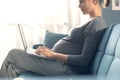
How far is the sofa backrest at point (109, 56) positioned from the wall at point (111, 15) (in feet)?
1.46

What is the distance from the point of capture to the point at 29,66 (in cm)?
192

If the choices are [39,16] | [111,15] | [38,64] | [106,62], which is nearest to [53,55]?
[38,64]

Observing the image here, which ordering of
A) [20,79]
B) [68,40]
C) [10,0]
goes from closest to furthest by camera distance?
[20,79]
[68,40]
[10,0]

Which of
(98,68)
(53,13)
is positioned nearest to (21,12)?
(53,13)

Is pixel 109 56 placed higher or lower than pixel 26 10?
lower

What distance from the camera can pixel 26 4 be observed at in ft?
10.5

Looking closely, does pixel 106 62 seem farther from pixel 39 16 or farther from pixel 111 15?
pixel 39 16

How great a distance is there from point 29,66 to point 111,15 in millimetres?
960

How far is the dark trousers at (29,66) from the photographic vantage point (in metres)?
1.88

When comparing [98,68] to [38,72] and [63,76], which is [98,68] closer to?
[63,76]

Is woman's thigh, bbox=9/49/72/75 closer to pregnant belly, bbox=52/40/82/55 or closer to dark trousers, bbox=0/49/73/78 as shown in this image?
dark trousers, bbox=0/49/73/78

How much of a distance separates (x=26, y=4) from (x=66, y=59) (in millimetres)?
1529

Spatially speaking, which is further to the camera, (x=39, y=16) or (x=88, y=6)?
(x=39, y=16)

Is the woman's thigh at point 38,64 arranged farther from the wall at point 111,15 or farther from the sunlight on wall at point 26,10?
the sunlight on wall at point 26,10
